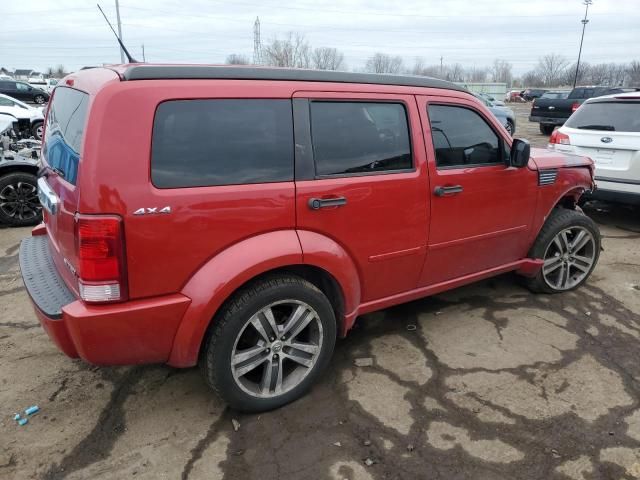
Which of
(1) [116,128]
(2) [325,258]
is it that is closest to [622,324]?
(2) [325,258]

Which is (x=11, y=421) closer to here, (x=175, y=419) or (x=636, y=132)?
(x=175, y=419)

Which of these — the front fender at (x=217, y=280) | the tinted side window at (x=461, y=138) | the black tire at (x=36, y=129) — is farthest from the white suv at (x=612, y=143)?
the black tire at (x=36, y=129)

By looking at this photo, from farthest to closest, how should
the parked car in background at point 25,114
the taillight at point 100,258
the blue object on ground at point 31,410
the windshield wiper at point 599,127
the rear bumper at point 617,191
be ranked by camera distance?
the parked car in background at point 25,114, the windshield wiper at point 599,127, the rear bumper at point 617,191, the blue object on ground at point 31,410, the taillight at point 100,258

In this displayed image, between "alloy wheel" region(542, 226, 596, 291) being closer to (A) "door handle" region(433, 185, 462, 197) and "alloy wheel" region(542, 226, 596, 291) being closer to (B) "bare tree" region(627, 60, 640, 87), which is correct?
(A) "door handle" region(433, 185, 462, 197)

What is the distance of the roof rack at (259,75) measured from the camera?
2287mm

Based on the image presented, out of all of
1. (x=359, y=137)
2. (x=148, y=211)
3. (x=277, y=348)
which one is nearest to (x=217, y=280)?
(x=148, y=211)

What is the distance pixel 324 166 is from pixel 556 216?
7.99 ft

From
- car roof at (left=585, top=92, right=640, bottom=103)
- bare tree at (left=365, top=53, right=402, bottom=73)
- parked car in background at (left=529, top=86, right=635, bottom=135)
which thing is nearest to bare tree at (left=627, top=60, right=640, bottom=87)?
bare tree at (left=365, top=53, right=402, bottom=73)

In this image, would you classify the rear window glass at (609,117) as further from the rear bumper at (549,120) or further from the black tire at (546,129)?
the black tire at (546,129)

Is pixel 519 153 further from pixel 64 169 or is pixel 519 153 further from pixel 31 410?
pixel 31 410

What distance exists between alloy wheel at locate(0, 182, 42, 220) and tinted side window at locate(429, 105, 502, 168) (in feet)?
18.0

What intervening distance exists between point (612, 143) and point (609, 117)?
0.48 meters

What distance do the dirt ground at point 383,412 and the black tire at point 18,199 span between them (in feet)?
10.0

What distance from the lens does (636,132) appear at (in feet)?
19.2
